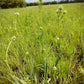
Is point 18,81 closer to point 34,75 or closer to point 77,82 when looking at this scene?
point 34,75

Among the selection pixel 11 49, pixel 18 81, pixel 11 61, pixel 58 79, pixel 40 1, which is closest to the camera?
pixel 18 81

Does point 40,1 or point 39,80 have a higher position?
point 40,1

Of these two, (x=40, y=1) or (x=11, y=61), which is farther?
(x=40, y=1)

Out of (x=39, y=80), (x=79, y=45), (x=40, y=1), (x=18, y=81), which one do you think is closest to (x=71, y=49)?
(x=79, y=45)

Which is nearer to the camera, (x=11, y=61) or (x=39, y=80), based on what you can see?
(x=39, y=80)

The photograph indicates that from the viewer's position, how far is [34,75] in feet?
1.41

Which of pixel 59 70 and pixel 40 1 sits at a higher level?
pixel 40 1

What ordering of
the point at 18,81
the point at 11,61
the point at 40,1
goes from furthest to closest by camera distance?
the point at 40,1 < the point at 11,61 < the point at 18,81

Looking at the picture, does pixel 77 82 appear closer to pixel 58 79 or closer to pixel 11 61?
pixel 58 79

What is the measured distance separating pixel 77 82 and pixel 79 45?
0.37 m

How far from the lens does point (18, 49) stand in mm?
655

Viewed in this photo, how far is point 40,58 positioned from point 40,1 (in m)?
0.53

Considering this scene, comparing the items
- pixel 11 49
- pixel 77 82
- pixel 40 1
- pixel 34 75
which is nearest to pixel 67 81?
pixel 77 82

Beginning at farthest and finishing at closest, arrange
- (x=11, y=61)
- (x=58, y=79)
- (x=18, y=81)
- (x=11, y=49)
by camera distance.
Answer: (x=11, y=49), (x=11, y=61), (x=58, y=79), (x=18, y=81)
